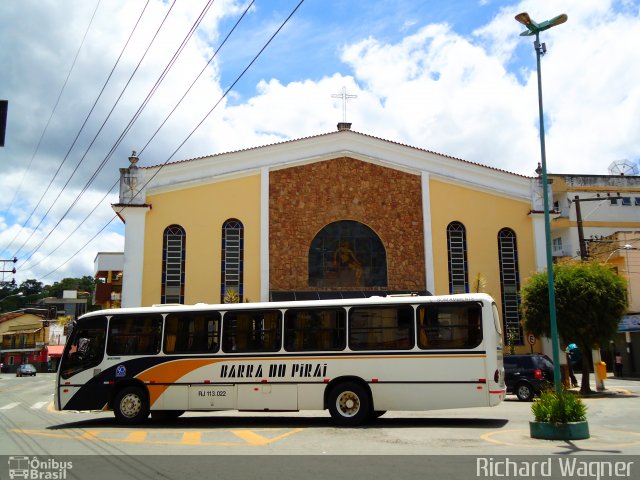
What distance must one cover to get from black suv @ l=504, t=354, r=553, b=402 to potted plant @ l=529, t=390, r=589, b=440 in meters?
10.9

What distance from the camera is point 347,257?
100 feet

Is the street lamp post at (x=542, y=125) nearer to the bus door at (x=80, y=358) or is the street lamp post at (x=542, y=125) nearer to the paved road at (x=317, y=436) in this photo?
the paved road at (x=317, y=436)

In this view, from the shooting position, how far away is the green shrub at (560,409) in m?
11.5

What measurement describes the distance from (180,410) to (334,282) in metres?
15.1

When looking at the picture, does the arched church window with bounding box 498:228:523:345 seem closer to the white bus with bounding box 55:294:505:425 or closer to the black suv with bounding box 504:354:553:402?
the black suv with bounding box 504:354:553:402

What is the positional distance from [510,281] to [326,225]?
943cm

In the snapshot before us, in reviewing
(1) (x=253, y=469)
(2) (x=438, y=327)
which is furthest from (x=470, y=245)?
(1) (x=253, y=469)

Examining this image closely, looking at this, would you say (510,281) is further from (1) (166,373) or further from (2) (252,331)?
(1) (166,373)

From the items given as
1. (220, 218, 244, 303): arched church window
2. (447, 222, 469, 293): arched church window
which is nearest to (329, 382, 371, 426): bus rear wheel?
(220, 218, 244, 303): arched church window

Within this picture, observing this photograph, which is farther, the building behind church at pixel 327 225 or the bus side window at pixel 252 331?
the building behind church at pixel 327 225

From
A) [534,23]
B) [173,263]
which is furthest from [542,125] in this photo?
[173,263]

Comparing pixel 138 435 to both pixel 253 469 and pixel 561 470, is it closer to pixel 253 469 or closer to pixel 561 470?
pixel 253 469

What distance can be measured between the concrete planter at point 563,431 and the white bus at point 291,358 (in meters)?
2.43

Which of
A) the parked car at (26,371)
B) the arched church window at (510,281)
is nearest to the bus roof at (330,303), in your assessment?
the arched church window at (510,281)
